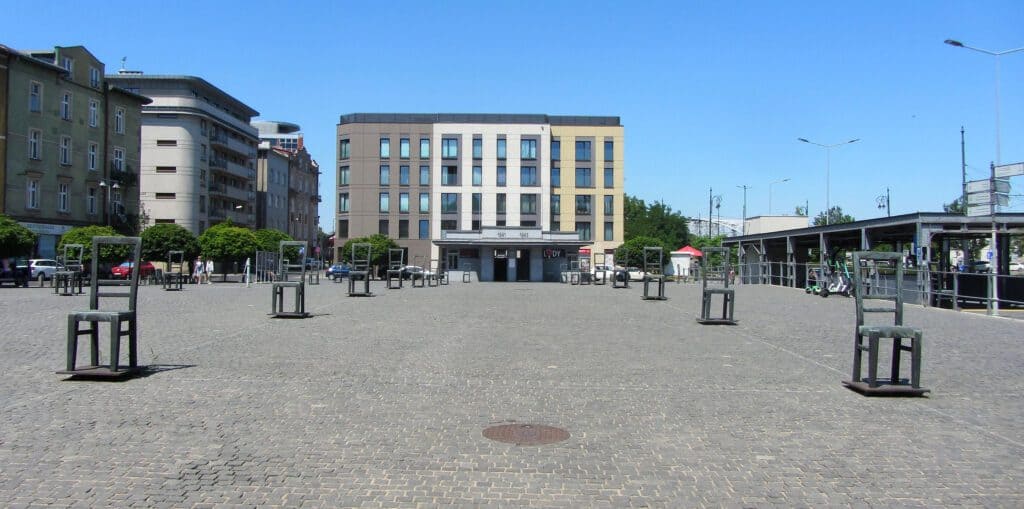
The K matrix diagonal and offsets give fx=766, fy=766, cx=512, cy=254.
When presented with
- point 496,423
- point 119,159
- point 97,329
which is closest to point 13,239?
point 119,159

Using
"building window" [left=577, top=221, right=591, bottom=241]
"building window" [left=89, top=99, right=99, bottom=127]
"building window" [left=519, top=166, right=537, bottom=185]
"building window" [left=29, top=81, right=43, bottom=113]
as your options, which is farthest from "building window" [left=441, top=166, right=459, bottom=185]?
"building window" [left=29, top=81, right=43, bottom=113]

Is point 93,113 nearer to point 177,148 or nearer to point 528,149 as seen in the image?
point 177,148

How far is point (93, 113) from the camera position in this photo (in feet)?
182

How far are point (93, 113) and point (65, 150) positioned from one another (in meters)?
4.61

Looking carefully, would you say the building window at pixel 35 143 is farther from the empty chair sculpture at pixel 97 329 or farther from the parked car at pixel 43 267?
the empty chair sculpture at pixel 97 329

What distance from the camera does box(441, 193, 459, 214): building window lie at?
81.8m

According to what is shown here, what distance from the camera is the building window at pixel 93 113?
181 feet

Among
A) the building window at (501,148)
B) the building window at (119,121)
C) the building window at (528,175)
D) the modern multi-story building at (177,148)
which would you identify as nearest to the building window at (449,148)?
the building window at (501,148)

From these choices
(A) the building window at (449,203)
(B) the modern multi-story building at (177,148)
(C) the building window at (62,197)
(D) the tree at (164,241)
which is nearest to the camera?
(C) the building window at (62,197)

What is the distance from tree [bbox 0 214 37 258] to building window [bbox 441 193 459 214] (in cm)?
4550

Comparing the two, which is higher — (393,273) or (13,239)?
(13,239)

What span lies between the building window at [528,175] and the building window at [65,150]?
42.8 metres

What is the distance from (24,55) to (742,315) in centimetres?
4683

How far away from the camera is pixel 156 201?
75875mm
